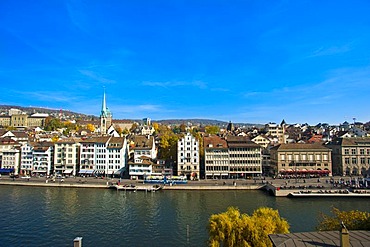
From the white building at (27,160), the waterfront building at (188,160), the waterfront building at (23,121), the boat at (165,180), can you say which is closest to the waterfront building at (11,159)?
the white building at (27,160)

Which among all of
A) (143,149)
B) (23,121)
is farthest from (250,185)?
(23,121)

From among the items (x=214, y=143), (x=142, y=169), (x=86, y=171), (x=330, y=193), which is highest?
(x=214, y=143)

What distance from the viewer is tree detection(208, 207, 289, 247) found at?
2257cm

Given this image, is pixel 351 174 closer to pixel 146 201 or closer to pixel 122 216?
pixel 146 201

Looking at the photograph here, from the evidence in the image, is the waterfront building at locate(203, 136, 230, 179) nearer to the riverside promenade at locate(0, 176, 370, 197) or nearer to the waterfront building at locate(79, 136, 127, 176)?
the riverside promenade at locate(0, 176, 370, 197)

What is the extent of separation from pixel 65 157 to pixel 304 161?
6466 cm

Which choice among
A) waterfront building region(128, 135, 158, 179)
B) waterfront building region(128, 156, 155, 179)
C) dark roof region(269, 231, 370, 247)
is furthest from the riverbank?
dark roof region(269, 231, 370, 247)

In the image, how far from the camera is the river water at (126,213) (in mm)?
33062

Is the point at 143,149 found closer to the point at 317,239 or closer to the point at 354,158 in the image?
the point at 354,158

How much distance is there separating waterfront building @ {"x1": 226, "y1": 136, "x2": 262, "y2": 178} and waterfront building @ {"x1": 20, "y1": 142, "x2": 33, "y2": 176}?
55.7 meters

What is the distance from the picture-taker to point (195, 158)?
7638cm

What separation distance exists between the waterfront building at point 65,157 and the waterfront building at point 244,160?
42749mm

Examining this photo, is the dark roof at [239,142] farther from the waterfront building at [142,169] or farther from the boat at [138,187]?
the boat at [138,187]

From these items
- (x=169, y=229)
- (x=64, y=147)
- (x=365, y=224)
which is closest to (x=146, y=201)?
(x=169, y=229)
